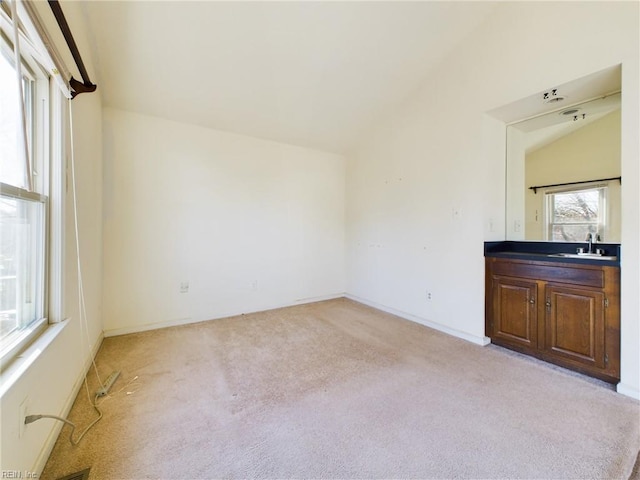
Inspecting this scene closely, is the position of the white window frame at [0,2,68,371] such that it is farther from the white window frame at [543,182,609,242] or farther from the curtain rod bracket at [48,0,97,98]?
the white window frame at [543,182,609,242]

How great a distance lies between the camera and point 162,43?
7.74ft

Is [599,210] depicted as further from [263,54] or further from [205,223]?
[205,223]

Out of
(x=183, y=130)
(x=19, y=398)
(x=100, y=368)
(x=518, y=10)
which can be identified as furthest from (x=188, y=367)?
(x=518, y=10)

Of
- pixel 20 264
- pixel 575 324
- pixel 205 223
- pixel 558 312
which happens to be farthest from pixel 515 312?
pixel 20 264

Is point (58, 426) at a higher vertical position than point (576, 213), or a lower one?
lower

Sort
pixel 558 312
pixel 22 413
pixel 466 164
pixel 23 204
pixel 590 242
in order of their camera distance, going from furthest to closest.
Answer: pixel 466 164, pixel 590 242, pixel 558 312, pixel 23 204, pixel 22 413

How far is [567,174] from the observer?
2.59 meters

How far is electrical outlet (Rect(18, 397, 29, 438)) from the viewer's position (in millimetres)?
1093

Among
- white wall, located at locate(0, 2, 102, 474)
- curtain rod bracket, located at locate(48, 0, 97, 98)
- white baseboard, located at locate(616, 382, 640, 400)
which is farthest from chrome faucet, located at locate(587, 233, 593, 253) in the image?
curtain rod bracket, located at locate(48, 0, 97, 98)

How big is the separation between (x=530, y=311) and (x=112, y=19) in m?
4.19

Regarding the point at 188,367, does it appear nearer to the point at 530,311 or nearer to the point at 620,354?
the point at 530,311

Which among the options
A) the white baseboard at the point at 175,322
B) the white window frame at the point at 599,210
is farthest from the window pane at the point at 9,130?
the white window frame at the point at 599,210

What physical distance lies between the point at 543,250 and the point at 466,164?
1122mm

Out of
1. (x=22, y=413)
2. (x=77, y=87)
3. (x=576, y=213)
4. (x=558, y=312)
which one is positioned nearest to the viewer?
(x=22, y=413)
